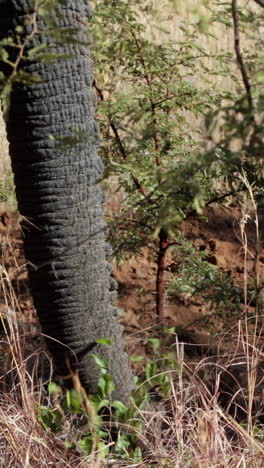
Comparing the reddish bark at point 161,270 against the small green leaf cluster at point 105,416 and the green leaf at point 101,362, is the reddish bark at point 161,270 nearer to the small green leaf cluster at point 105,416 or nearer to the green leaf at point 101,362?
Answer: the small green leaf cluster at point 105,416

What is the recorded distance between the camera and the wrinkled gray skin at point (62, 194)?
2838 mm

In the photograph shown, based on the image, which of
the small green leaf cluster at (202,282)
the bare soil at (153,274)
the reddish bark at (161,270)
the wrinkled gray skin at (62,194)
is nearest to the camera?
the wrinkled gray skin at (62,194)

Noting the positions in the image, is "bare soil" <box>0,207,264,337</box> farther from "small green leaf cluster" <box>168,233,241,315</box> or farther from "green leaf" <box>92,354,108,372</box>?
"green leaf" <box>92,354,108,372</box>

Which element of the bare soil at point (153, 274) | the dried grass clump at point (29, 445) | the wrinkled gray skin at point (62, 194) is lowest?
the bare soil at point (153, 274)

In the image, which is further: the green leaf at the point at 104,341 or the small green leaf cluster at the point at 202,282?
the small green leaf cluster at the point at 202,282

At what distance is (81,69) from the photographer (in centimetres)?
293

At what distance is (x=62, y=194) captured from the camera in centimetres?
289

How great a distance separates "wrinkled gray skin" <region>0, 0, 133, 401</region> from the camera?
2.84m

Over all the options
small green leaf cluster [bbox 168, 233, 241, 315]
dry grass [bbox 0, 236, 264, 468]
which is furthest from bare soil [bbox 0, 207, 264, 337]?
dry grass [bbox 0, 236, 264, 468]

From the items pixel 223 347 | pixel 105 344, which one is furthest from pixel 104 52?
pixel 223 347

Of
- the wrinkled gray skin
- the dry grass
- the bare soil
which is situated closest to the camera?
the wrinkled gray skin

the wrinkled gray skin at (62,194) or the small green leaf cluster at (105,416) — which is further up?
the wrinkled gray skin at (62,194)

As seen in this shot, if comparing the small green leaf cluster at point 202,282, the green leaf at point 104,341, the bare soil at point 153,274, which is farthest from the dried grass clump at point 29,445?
Answer: the bare soil at point 153,274

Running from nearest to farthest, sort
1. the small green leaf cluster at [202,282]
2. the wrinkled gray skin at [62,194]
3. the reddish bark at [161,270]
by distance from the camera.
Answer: the wrinkled gray skin at [62,194]
the small green leaf cluster at [202,282]
the reddish bark at [161,270]
